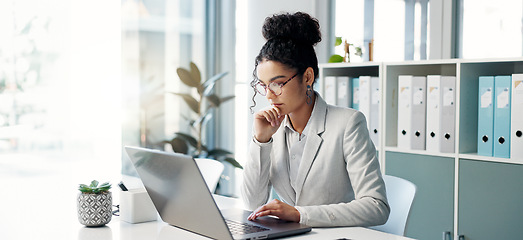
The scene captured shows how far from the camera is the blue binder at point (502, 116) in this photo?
103 inches

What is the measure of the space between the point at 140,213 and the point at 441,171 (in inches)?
68.3

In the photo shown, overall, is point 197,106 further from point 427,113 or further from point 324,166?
point 324,166

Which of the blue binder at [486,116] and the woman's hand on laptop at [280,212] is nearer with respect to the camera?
the woman's hand on laptop at [280,212]

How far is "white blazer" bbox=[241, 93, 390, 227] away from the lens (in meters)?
1.82

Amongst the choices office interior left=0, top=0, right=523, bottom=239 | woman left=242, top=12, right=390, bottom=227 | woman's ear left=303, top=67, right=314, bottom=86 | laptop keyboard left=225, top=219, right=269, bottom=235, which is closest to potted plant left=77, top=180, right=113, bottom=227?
laptop keyboard left=225, top=219, right=269, bottom=235

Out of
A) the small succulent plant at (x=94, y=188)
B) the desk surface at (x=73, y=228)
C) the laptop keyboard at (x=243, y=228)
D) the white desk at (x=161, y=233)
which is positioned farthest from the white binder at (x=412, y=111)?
the small succulent plant at (x=94, y=188)

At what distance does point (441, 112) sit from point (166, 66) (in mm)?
2078

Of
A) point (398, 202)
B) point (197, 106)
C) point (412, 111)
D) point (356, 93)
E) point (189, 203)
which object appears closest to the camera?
point (189, 203)

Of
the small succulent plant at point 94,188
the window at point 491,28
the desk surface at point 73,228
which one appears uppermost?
the window at point 491,28

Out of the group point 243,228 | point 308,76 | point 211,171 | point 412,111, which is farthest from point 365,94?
point 243,228

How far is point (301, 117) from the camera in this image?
→ 2.03 metres

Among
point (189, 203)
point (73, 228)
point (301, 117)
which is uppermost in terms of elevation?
point (301, 117)

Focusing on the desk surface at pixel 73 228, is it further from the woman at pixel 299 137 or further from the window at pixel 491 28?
the window at pixel 491 28

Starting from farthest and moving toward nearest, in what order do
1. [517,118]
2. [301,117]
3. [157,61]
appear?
[157,61] → [517,118] → [301,117]
